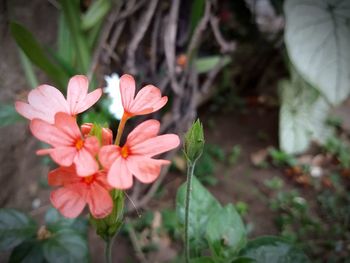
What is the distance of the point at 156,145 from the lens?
428 mm

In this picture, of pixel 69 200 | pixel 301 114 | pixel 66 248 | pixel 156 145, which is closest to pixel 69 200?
pixel 69 200

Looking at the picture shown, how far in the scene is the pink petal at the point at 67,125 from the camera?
1.35 feet

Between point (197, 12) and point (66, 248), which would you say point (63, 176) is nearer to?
point (66, 248)

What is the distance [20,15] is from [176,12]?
0.50 m

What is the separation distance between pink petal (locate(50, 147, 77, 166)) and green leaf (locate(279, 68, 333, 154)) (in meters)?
1.27

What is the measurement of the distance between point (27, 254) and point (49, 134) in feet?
1.12

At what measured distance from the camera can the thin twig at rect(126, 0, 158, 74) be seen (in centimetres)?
119

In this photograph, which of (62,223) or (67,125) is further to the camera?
(62,223)

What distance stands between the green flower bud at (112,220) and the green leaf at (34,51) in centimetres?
62

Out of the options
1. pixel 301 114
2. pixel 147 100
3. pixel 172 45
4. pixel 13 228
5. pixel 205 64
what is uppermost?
pixel 147 100

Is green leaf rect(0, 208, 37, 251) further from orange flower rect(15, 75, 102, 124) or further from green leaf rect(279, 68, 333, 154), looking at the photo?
green leaf rect(279, 68, 333, 154)

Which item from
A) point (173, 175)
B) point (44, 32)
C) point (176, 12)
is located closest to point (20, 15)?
point (44, 32)

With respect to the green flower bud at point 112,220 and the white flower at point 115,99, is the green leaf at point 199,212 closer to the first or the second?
the green flower bud at point 112,220

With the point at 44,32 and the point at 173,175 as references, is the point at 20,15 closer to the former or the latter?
the point at 44,32
